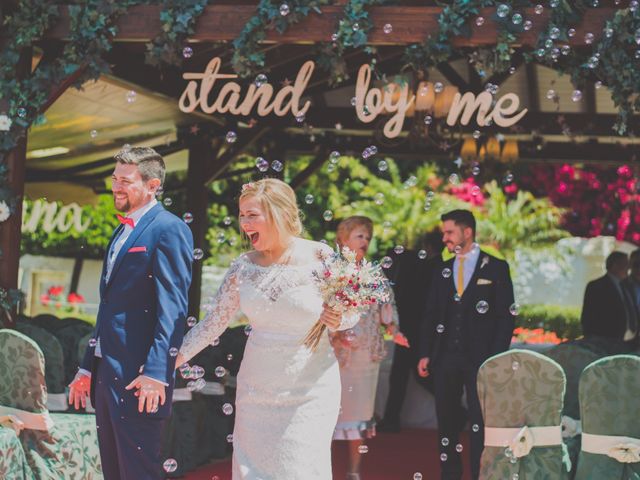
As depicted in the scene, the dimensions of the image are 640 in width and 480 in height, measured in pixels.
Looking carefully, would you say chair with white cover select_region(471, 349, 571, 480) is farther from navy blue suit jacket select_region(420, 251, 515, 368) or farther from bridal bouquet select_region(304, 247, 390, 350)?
navy blue suit jacket select_region(420, 251, 515, 368)

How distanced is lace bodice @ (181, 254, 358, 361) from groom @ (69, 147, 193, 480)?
0.17 m

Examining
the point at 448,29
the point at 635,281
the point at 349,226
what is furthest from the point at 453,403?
the point at 635,281

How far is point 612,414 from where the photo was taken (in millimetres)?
4488

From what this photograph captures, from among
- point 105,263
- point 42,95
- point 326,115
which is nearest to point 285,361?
point 105,263

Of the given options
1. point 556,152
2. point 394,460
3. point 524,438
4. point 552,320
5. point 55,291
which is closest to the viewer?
point 524,438

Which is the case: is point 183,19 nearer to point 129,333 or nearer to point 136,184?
point 136,184

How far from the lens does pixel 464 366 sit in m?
6.45

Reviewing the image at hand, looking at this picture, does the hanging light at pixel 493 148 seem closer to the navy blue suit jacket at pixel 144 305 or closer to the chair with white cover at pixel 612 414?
the chair with white cover at pixel 612 414

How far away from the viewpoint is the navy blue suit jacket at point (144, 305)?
4.05 metres

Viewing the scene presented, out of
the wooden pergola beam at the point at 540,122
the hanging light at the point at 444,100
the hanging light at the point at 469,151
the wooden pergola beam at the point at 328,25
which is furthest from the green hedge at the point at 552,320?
the wooden pergola beam at the point at 328,25

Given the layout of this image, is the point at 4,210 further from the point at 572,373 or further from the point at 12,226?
the point at 572,373

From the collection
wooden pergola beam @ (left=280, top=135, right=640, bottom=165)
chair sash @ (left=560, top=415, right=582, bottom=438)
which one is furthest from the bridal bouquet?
wooden pergola beam @ (left=280, top=135, right=640, bottom=165)

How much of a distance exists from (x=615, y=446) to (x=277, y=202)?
1783mm

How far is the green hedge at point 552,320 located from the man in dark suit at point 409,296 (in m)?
5.89
